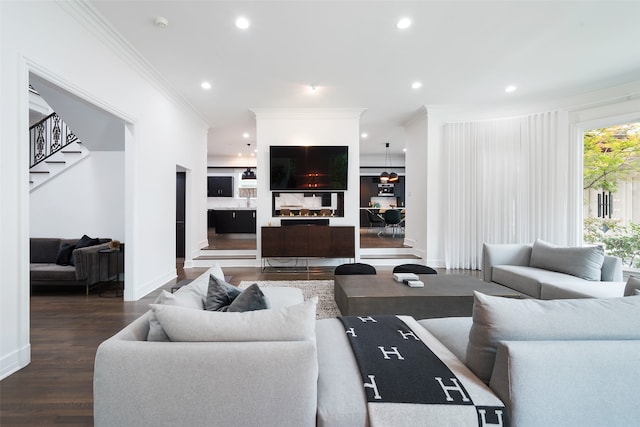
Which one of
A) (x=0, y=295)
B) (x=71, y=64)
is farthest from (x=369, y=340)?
(x=71, y=64)

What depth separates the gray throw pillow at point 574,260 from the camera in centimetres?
314

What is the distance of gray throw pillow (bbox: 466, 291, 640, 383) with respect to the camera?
117 centimetres

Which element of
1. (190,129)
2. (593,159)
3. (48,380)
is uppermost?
(190,129)

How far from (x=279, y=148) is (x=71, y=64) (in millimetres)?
3281

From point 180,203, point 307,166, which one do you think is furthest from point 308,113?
point 180,203

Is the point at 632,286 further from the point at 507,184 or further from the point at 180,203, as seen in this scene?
the point at 180,203

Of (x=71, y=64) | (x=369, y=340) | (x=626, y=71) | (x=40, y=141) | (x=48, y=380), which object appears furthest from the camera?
(x=40, y=141)

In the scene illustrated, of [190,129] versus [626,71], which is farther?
[190,129]

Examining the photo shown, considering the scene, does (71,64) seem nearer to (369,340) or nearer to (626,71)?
(369,340)

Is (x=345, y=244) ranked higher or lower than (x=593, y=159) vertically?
lower

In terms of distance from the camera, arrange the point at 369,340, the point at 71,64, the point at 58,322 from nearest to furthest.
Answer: the point at 369,340
the point at 71,64
the point at 58,322

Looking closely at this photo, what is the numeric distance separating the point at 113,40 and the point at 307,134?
10.7 ft

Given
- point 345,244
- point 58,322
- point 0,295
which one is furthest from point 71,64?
point 345,244

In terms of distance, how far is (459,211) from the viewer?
213 inches
